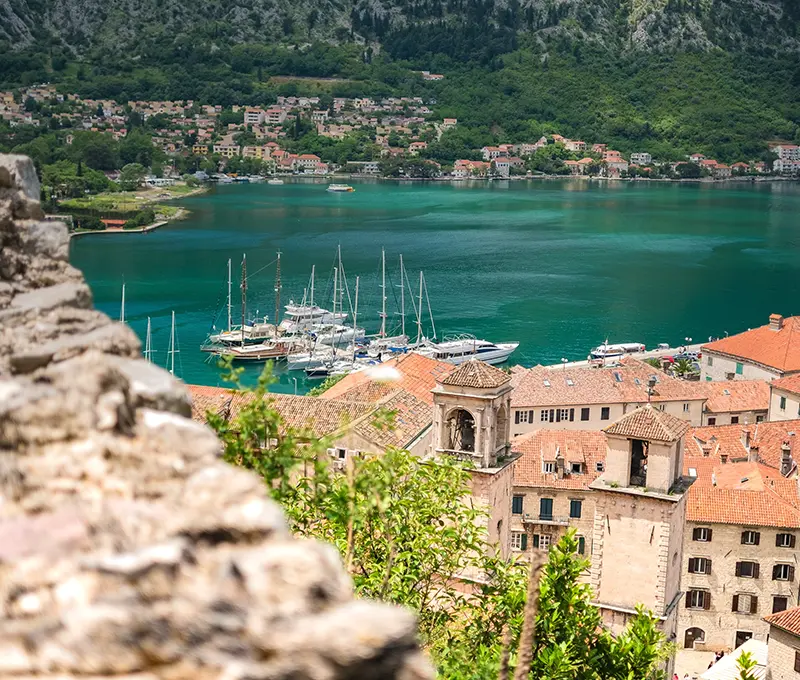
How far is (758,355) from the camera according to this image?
46250 mm

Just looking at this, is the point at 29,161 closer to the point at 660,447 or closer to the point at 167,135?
the point at 660,447

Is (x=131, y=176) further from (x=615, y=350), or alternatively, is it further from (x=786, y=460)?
(x=786, y=460)

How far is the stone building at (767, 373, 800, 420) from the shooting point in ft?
130

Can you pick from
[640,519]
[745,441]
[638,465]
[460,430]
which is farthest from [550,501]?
[640,519]

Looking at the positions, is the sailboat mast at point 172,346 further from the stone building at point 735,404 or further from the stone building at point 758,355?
the stone building at point 758,355

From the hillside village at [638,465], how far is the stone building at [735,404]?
7 centimetres

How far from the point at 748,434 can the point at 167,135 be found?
172 metres

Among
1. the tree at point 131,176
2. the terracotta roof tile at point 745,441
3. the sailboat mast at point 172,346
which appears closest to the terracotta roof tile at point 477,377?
the terracotta roof tile at point 745,441

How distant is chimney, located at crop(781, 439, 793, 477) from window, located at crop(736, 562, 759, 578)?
13.7ft

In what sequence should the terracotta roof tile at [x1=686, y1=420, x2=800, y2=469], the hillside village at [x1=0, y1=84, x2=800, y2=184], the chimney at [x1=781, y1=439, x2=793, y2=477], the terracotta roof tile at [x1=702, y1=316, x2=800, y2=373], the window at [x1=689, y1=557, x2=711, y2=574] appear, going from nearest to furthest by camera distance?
the window at [x1=689, y1=557, x2=711, y2=574] < the chimney at [x1=781, y1=439, x2=793, y2=477] < the terracotta roof tile at [x1=686, y1=420, x2=800, y2=469] < the terracotta roof tile at [x1=702, y1=316, x2=800, y2=373] < the hillside village at [x1=0, y1=84, x2=800, y2=184]

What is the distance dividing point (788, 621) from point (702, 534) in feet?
18.7

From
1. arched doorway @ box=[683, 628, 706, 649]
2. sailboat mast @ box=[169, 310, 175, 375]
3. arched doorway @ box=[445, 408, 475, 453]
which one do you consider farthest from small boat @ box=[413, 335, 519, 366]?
arched doorway @ box=[445, 408, 475, 453]

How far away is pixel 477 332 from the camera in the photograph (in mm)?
62312

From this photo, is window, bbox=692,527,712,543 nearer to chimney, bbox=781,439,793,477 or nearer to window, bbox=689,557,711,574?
window, bbox=689,557,711,574
